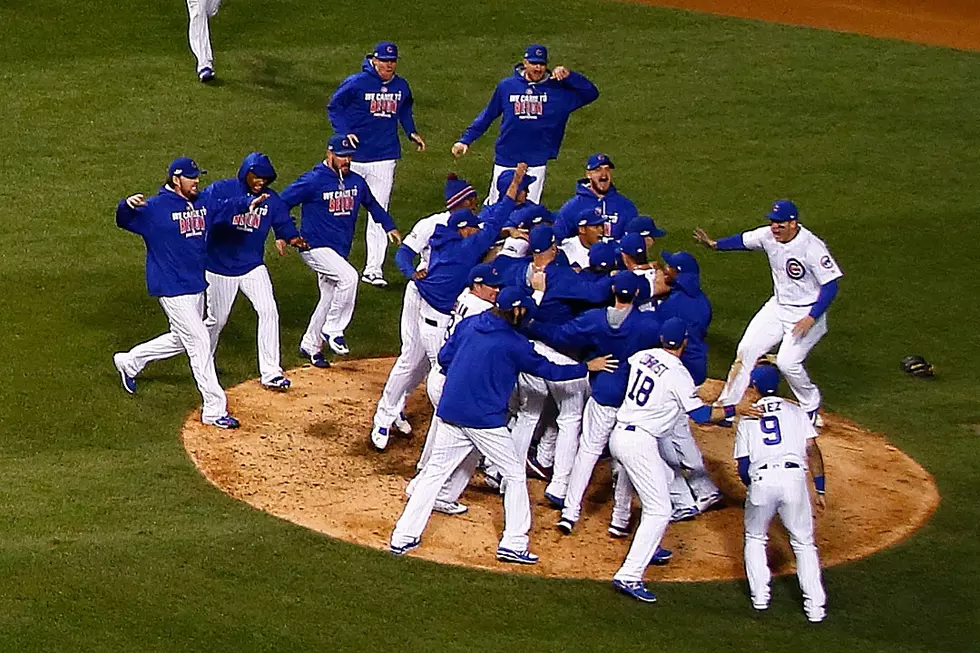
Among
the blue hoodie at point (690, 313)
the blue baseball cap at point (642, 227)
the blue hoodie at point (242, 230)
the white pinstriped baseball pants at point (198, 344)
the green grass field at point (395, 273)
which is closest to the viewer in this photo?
the green grass field at point (395, 273)

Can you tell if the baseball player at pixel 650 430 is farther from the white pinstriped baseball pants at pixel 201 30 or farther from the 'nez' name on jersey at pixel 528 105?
the white pinstriped baseball pants at pixel 201 30

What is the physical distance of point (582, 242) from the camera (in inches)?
441

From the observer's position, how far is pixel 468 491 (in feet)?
35.3

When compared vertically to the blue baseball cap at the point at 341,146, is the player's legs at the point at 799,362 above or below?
below

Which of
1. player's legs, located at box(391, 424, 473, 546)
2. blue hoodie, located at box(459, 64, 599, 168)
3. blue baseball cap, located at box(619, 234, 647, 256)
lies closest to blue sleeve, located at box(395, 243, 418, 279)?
blue baseball cap, located at box(619, 234, 647, 256)

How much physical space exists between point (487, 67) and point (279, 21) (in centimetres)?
299

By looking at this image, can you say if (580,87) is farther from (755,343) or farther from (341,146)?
(755,343)

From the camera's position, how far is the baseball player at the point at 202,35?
18.5 metres

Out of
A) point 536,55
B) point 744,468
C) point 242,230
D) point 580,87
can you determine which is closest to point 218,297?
point 242,230

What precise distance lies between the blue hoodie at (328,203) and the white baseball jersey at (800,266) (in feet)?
10.3

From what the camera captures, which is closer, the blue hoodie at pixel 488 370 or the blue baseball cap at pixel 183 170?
the blue hoodie at pixel 488 370

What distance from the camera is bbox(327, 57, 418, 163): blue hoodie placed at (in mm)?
14547

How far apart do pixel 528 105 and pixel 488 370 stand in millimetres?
5475

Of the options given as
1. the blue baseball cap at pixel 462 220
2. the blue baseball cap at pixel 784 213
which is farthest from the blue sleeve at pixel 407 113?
the blue baseball cap at pixel 784 213
